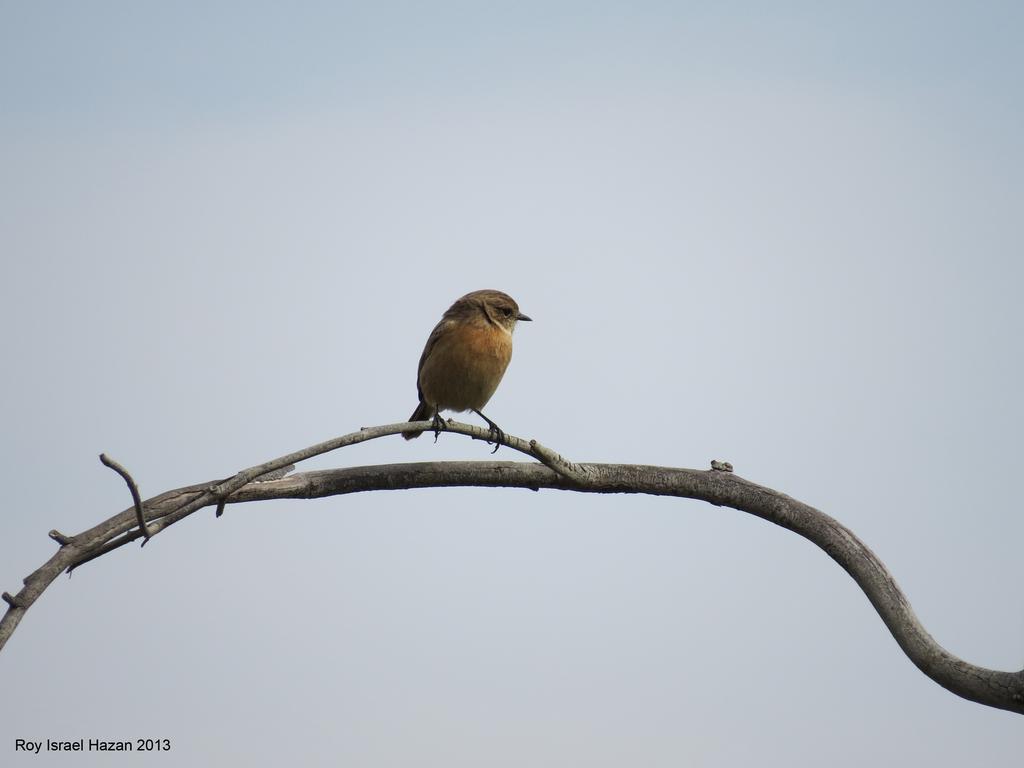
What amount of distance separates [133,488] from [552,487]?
2.05 metres

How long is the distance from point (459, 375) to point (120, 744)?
2.90 metres

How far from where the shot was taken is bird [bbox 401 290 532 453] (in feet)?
22.4

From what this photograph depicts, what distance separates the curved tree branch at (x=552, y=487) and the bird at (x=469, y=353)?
1114 mm

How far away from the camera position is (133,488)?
4266 millimetres

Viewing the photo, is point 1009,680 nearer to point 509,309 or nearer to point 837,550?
point 837,550

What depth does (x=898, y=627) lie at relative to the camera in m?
4.81

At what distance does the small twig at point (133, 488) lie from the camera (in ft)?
13.6

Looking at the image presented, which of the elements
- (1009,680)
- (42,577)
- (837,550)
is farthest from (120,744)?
(1009,680)

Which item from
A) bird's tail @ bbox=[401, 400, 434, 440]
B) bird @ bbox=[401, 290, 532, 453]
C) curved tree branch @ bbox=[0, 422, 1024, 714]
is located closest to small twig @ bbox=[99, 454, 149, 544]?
curved tree branch @ bbox=[0, 422, 1024, 714]

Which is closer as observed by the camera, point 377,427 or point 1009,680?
point 1009,680

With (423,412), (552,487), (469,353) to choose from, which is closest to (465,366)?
(469,353)

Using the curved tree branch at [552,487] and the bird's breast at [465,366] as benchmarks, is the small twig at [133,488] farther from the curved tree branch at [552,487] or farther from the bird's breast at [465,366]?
the bird's breast at [465,366]

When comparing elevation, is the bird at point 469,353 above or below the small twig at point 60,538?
above

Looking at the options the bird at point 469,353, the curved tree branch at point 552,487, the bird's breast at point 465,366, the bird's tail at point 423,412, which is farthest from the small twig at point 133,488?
the bird's tail at point 423,412
